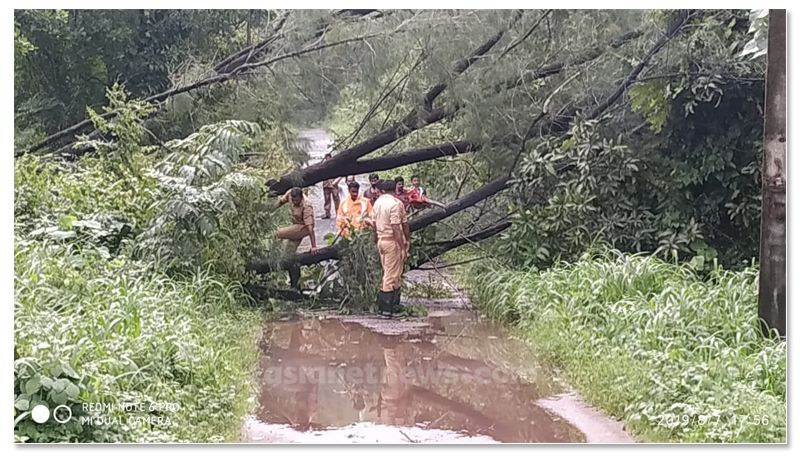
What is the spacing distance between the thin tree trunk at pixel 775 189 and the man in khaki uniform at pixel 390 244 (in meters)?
1.64

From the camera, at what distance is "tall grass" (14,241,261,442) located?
3.75 m

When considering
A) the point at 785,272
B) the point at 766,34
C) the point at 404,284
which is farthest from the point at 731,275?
the point at 404,284

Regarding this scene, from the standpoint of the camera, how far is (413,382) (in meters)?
4.40

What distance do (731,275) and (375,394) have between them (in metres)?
1.69

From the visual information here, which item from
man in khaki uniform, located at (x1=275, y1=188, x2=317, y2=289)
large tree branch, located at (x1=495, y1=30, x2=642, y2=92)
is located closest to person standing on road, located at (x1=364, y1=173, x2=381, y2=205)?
man in khaki uniform, located at (x1=275, y1=188, x2=317, y2=289)

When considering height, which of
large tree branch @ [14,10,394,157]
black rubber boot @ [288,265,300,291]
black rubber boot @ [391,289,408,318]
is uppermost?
large tree branch @ [14,10,394,157]

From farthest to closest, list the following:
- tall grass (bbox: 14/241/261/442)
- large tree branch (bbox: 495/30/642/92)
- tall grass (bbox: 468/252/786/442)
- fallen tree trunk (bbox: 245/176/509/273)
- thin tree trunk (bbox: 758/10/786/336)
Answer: fallen tree trunk (bbox: 245/176/509/273) < large tree branch (bbox: 495/30/642/92) < thin tree trunk (bbox: 758/10/786/336) < tall grass (bbox: 468/252/786/442) < tall grass (bbox: 14/241/261/442)

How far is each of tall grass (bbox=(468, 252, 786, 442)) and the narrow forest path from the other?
125mm

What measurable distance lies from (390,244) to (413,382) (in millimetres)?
826

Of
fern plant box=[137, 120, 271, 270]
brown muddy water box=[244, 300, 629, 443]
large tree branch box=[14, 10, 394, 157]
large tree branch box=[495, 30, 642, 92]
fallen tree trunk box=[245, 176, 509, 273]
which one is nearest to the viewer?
brown muddy water box=[244, 300, 629, 443]

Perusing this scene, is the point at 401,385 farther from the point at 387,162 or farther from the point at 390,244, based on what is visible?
the point at 387,162

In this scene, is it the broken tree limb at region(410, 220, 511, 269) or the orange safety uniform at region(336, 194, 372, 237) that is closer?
the orange safety uniform at region(336, 194, 372, 237)

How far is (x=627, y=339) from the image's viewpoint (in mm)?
4422

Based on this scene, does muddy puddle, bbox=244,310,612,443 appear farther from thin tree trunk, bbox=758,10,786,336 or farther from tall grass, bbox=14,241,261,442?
thin tree trunk, bbox=758,10,786,336
